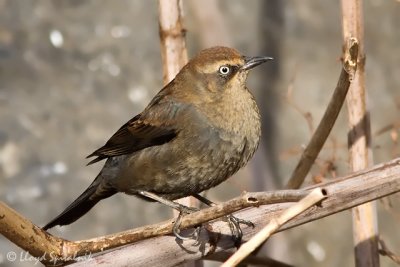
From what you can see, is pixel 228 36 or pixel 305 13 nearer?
pixel 228 36

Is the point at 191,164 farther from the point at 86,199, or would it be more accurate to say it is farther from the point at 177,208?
the point at 86,199

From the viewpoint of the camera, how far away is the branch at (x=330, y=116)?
140 inches

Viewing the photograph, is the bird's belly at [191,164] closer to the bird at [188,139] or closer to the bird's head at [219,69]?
the bird at [188,139]

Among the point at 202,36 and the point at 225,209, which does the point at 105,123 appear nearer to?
the point at 202,36

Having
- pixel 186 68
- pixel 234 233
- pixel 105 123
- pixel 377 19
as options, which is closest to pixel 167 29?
pixel 186 68

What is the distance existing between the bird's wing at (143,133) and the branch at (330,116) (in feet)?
1.96

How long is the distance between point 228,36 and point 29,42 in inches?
47.0

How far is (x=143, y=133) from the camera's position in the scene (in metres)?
4.42

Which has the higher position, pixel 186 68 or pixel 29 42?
pixel 29 42

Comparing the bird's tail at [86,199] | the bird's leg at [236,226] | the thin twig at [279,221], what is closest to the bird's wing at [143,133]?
the bird's tail at [86,199]

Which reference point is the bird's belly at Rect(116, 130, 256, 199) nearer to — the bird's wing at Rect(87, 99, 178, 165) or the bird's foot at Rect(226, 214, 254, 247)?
the bird's wing at Rect(87, 99, 178, 165)

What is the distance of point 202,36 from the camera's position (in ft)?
18.0

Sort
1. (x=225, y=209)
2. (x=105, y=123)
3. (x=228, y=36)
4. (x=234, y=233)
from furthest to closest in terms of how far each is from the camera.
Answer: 1. (x=105, y=123)
2. (x=228, y=36)
3. (x=234, y=233)
4. (x=225, y=209)

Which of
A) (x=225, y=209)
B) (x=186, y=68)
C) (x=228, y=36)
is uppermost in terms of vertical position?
(x=228, y=36)
